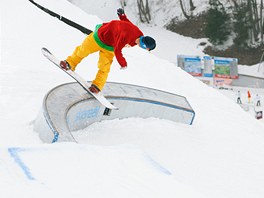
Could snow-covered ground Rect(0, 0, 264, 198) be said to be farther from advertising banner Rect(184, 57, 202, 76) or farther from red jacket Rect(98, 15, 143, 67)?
advertising banner Rect(184, 57, 202, 76)

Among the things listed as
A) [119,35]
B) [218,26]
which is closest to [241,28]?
[218,26]

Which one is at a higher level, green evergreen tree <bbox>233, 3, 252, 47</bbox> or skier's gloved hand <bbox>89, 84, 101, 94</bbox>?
green evergreen tree <bbox>233, 3, 252, 47</bbox>

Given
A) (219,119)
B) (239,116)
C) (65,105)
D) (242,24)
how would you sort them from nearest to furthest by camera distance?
(65,105) < (219,119) < (239,116) < (242,24)

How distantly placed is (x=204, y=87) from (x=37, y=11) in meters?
5.34

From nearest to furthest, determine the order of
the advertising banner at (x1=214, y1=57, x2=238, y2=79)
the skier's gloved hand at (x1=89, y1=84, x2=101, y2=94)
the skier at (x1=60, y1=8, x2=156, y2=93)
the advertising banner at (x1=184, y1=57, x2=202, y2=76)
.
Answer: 1. the skier at (x1=60, y1=8, x2=156, y2=93)
2. the skier's gloved hand at (x1=89, y1=84, x2=101, y2=94)
3. the advertising banner at (x1=184, y1=57, x2=202, y2=76)
4. the advertising banner at (x1=214, y1=57, x2=238, y2=79)

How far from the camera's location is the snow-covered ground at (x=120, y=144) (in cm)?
262

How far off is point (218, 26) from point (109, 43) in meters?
21.4

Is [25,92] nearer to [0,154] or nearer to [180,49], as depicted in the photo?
[0,154]

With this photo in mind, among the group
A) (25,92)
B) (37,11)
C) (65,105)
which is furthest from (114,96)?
(37,11)

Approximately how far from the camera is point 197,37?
27406mm

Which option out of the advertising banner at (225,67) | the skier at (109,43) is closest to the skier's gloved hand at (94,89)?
the skier at (109,43)

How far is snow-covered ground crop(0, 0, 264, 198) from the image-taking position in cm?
262

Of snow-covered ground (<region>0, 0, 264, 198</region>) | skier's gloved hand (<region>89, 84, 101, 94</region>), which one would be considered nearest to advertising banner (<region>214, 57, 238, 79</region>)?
snow-covered ground (<region>0, 0, 264, 198</region>)

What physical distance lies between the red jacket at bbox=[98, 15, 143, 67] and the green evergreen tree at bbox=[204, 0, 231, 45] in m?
21.3
